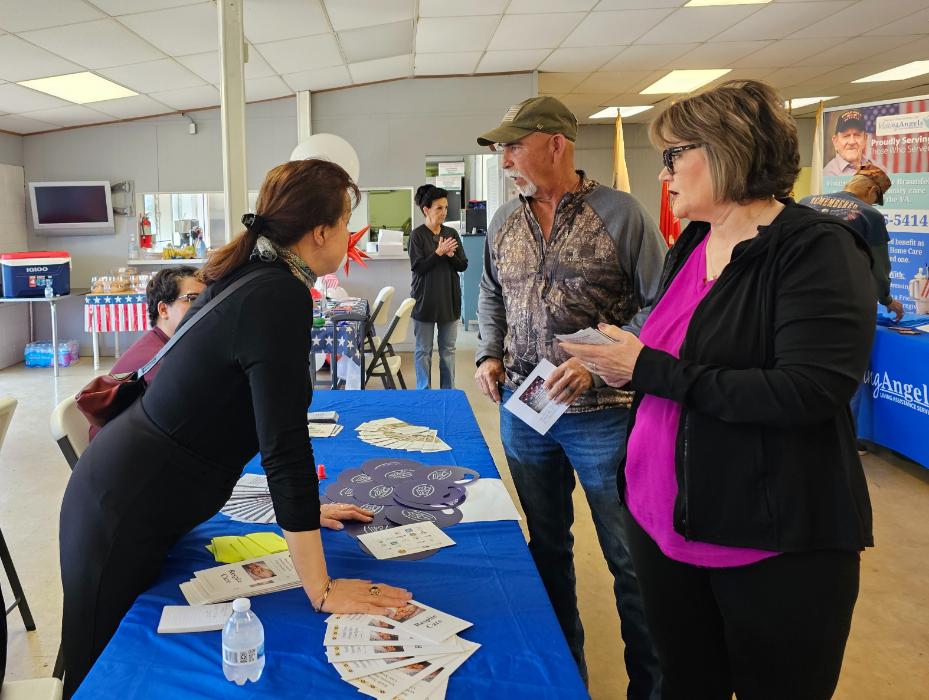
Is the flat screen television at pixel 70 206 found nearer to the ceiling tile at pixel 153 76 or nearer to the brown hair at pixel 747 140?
the ceiling tile at pixel 153 76

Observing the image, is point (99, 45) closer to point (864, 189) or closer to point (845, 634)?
point (864, 189)

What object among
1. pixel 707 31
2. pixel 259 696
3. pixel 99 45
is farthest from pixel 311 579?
pixel 707 31

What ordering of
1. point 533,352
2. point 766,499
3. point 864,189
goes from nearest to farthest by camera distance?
point 766,499 → point 533,352 → point 864,189

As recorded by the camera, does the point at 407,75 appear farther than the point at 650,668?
Yes

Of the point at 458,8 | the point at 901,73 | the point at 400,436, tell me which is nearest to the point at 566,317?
the point at 400,436

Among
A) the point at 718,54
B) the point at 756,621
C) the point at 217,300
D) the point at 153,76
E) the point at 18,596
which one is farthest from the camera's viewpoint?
the point at 718,54

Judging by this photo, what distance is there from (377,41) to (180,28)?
188 cm

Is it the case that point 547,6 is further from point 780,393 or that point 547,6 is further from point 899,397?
point 780,393

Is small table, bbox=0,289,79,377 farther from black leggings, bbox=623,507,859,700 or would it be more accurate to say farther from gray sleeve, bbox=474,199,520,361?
black leggings, bbox=623,507,859,700

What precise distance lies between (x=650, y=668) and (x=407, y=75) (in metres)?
7.41

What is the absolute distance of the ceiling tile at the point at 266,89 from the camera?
708 cm

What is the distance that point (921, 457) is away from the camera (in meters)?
3.77

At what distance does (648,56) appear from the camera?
23.8 feet

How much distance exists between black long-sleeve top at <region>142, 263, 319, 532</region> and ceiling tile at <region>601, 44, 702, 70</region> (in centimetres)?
661
